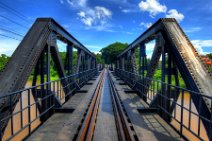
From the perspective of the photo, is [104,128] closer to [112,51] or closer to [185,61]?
[185,61]

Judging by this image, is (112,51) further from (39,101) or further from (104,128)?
(39,101)

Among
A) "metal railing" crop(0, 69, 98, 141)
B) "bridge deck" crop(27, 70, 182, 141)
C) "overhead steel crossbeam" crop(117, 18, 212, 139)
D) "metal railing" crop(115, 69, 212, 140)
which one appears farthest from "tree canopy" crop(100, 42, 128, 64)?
"bridge deck" crop(27, 70, 182, 141)

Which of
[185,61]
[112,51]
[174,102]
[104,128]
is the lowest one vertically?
[104,128]

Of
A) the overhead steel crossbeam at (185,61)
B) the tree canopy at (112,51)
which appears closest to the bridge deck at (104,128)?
the overhead steel crossbeam at (185,61)

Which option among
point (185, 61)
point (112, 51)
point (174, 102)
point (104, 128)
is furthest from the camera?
point (112, 51)

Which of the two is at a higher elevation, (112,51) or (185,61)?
(112,51)

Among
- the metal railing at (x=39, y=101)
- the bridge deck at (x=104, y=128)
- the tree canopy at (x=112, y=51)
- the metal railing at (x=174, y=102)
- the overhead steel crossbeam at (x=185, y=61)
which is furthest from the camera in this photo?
the tree canopy at (x=112, y=51)

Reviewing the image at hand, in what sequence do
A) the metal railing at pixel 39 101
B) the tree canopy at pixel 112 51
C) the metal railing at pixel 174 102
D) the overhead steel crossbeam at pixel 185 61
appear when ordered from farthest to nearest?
the tree canopy at pixel 112 51 → the overhead steel crossbeam at pixel 185 61 → the metal railing at pixel 39 101 → the metal railing at pixel 174 102

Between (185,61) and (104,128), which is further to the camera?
(104,128)

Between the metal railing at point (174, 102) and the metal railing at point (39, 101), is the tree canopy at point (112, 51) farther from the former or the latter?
the metal railing at point (39, 101)

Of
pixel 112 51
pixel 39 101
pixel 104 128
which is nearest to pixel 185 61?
pixel 104 128

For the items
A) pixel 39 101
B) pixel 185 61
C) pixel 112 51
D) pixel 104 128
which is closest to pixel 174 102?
pixel 185 61

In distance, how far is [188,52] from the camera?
736 centimetres

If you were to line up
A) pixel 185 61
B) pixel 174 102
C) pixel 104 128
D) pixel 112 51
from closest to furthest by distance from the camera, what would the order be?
pixel 185 61 < pixel 174 102 < pixel 104 128 < pixel 112 51
